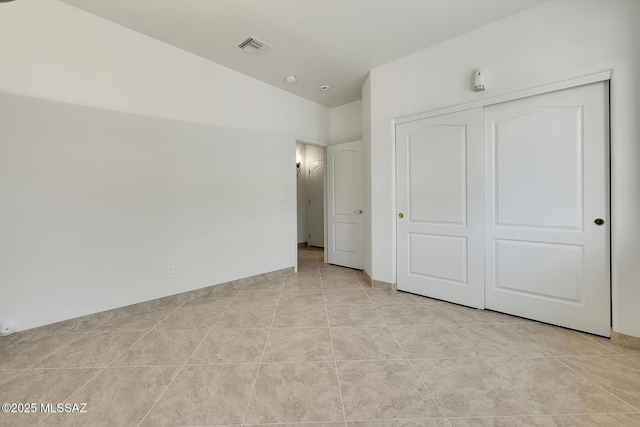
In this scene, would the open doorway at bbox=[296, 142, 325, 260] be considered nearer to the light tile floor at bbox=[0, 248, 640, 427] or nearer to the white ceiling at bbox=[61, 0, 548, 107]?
the white ceiling at bbox=[61, 0, 548, 107]

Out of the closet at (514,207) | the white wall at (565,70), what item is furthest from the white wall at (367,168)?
the closet at (514,207)

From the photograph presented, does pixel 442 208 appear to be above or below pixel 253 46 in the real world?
below

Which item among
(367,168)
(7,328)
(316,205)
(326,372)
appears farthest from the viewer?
(316,205)

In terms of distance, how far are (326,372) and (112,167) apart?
8.29ft

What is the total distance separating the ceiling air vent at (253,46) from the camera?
2.54m

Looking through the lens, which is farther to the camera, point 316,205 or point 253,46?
point 316,205

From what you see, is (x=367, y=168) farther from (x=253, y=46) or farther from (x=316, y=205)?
(x=316, y=205)

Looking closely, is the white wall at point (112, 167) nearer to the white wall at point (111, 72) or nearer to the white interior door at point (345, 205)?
the white wall at point (111, 72)

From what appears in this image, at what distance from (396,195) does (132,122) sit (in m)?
2.89

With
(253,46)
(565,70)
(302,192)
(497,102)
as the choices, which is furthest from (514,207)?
(302,192)

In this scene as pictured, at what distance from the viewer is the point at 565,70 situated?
200cm

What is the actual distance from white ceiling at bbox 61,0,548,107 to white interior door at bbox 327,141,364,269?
134 centimetres

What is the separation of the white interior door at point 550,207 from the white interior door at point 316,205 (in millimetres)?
3766

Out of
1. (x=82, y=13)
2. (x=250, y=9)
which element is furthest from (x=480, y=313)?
(x=82, y=13)
